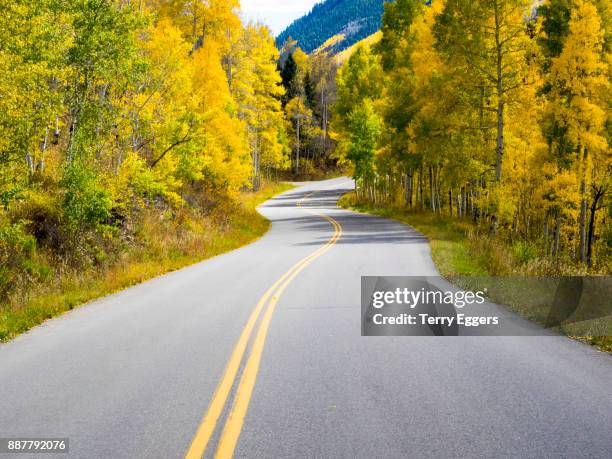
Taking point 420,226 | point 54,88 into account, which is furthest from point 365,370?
point 420,226

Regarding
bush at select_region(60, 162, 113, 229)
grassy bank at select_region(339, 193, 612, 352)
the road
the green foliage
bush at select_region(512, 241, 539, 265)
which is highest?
the green foliage

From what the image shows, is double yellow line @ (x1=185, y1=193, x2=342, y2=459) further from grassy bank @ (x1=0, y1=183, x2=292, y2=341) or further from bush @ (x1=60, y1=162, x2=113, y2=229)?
bush @ (x1=60, y1=162, x2=113, y2=229)

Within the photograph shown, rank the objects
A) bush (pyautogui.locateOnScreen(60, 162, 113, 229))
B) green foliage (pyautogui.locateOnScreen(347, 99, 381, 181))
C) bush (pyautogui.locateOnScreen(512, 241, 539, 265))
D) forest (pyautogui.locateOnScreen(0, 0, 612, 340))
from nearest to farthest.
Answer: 1. forest (pyautogui.locateOnScreen(0, 0, 612, 340))
2. bush (pyautogui.locateOnScreen(60, 162, 113, 229))
3. bush (pyautogui.locateOnScreen(512, 241, 539, 265))
4. green foliage (pyautogui.locateOnScreen(347, 99, 381, 181))

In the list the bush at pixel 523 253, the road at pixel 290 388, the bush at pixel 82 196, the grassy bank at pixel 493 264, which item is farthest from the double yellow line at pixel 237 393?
the bush at pixel 523 253

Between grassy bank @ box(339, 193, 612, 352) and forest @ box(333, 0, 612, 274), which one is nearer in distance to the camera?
grassy bank @ box(339, 193, 612, 352)

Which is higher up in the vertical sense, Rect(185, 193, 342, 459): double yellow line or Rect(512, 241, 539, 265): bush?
Rect(185, 193, 342, 459): double yellow line

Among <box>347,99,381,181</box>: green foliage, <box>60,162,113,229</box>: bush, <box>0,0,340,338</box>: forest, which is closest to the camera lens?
<box>0,0,340,338</box>: forest

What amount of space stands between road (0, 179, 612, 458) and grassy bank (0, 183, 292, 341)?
1010mm

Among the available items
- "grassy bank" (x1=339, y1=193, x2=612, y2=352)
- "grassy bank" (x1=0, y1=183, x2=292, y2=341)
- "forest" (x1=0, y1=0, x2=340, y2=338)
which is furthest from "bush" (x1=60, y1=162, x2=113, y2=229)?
"grassy bank" (x1=339, y1=193, x2=612, y2=352)

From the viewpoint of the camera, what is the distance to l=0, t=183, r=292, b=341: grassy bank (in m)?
10.0

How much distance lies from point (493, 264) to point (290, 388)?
10.2 metres

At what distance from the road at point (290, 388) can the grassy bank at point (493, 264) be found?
3.38 ft

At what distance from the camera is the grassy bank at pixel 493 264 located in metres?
7.85

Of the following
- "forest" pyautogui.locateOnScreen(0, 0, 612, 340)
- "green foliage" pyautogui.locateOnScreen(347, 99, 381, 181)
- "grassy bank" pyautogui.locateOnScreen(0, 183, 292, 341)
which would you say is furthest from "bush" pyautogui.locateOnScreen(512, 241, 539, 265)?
"green foliage" pyautogui.locateOnScreen(347, 99, 381, 181)
